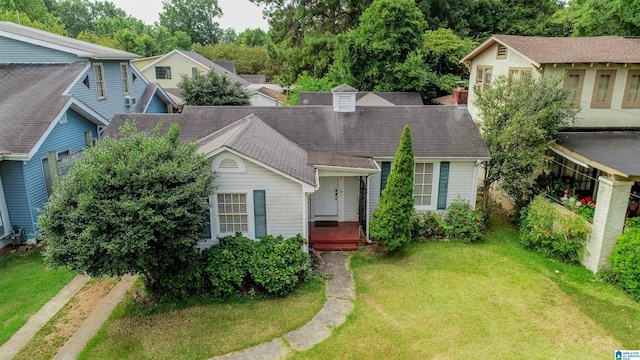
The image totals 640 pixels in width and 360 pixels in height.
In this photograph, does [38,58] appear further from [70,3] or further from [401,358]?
[70,3]

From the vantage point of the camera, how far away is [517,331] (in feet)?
28.8

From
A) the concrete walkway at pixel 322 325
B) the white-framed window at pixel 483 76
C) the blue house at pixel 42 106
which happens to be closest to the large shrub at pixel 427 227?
the concrete walkway at pixel 322 325

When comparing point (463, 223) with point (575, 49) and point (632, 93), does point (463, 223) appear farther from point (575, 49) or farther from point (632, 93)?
point (575, 49)

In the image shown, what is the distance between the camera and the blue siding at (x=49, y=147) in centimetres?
1287

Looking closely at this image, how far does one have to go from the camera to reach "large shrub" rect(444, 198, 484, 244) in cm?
1333

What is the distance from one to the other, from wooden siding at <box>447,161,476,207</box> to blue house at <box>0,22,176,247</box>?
44.3 ft

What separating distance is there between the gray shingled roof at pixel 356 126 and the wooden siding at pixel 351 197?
0.93 meters

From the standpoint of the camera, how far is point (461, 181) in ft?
45.9

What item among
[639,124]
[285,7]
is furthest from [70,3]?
[639,124]

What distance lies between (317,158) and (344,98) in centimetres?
339

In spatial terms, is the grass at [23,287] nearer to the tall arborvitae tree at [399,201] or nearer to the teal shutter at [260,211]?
the teal shutter at [260,211]

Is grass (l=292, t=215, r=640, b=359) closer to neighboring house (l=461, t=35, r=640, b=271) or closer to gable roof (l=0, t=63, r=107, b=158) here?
neighboring house (l=461, t=35, r=640, b=271)

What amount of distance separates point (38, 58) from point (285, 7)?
24.7 meters

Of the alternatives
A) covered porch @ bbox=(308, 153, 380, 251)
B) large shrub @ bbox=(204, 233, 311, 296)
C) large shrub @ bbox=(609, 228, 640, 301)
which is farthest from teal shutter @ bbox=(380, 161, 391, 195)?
large shrub @ bbox=(609, 228, 640, 301)
